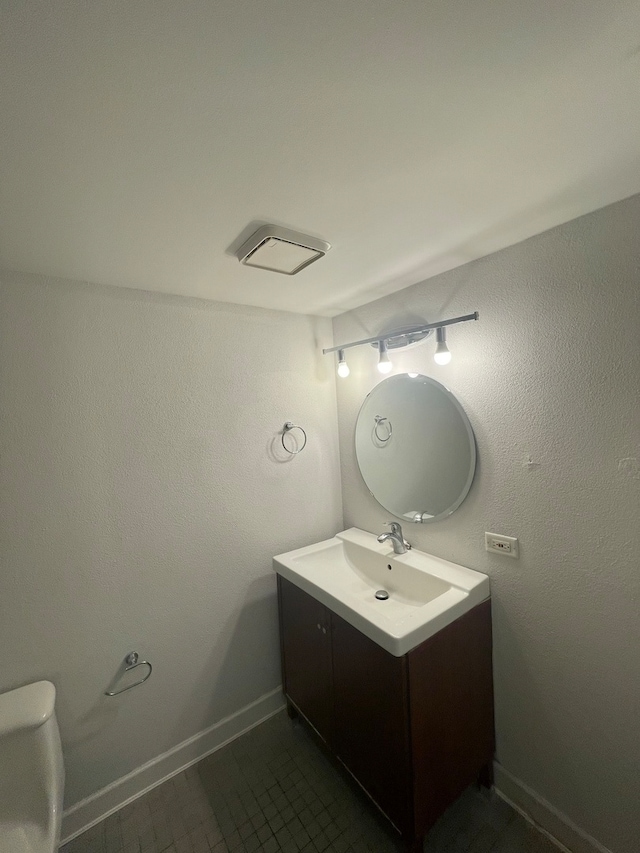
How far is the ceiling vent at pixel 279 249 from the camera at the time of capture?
1.15 m

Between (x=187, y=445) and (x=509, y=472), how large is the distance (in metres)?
1.40

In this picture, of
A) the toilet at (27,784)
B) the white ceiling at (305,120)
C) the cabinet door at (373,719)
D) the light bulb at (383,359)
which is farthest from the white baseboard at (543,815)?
the white ceiling at (305,120)

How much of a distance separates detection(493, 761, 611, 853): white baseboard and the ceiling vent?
2.18 m

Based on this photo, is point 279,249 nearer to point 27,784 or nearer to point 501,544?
point 501,544

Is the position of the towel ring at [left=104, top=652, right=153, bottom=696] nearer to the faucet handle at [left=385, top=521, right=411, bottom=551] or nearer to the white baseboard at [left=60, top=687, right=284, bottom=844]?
the white baseboard at [left=60, top=687, right=284, bottom=844]

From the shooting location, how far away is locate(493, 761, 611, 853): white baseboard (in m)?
1.21

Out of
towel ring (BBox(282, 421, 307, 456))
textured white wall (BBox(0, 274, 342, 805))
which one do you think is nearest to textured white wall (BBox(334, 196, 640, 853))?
towel ring (BBox(282, 421, 307, 456))

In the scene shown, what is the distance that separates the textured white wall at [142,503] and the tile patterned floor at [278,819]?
0.18 meters

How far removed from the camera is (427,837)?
1303 mm

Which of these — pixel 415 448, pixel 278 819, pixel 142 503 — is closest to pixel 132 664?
pixel 142 503

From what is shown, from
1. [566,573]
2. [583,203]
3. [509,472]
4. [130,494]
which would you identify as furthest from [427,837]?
[583,203]

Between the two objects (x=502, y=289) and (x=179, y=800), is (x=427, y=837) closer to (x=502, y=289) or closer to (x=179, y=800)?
(x=179, y=800)

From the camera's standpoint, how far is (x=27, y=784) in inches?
44.1

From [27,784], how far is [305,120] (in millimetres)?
2055
